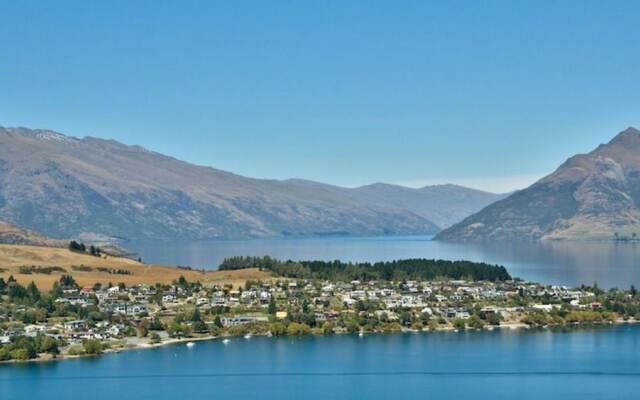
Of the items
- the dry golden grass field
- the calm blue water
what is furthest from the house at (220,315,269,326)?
the dry golden grass field

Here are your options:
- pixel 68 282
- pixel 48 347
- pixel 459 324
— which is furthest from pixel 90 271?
pixel 48 347

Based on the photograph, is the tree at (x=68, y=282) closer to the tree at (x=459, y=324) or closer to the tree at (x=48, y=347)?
the tree at (x=48, y=347)

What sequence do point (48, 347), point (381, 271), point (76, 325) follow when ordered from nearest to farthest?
point (48, 347) → point (76, 325) → point (381, 271)

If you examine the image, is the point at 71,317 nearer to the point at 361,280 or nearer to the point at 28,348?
the point at 28,348

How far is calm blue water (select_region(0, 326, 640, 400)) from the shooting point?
156 feet

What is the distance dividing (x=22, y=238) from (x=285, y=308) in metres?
65.2

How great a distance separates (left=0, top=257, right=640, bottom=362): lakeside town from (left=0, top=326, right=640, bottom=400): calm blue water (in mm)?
2892

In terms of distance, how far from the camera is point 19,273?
9525 centimetres

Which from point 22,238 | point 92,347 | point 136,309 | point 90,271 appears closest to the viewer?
point 92,347

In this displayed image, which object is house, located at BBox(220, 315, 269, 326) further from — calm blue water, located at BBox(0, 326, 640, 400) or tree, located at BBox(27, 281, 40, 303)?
tree, located at BBox(27, 281, 40, 303)

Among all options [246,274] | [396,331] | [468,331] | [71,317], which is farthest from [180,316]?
[246,274]

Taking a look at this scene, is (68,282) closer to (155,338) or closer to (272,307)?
(272,307)

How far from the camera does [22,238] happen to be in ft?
428

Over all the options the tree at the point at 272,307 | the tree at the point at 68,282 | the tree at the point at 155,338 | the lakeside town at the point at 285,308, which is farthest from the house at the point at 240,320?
the tree at the point at 68,282
